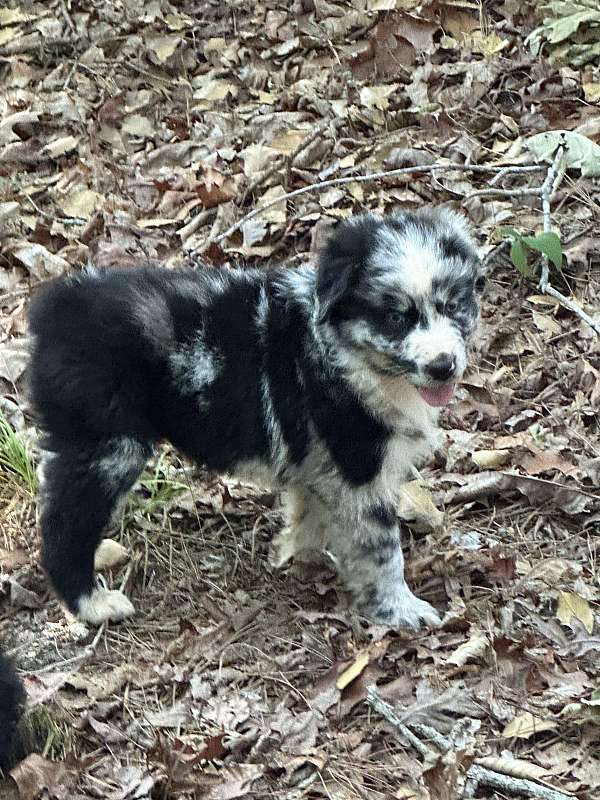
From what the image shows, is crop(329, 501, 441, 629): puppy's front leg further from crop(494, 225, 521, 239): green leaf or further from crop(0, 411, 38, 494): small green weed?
crop(494, 225, 521, 239): green leaf

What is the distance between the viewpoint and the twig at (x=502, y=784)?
3.40m

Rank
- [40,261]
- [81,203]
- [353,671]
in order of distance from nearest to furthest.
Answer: [353,671]
[40,261]
[81,203]

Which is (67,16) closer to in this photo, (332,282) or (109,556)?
(109,556)

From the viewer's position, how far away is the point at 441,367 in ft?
13.2

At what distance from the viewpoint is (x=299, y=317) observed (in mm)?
4484

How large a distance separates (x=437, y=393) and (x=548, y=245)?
1.92m

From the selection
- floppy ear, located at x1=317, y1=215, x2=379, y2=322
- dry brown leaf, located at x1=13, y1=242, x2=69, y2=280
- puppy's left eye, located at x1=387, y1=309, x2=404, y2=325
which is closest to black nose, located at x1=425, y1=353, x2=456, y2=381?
puppy's left eye, located at x1=387, y1=309, x2=404, y2=325

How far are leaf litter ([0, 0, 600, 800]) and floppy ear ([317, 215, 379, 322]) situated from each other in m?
1.29

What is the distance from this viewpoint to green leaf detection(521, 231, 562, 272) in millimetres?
5746

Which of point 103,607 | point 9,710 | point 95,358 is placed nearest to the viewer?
point 9,710

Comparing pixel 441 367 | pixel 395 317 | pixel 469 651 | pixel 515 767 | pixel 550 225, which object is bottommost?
pixel 469 651

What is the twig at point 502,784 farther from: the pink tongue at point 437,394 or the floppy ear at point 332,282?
the floppy ear at point 332,282

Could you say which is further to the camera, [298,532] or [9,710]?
[298,532]

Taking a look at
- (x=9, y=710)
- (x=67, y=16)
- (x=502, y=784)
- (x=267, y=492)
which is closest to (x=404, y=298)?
(x=267, y=492)
